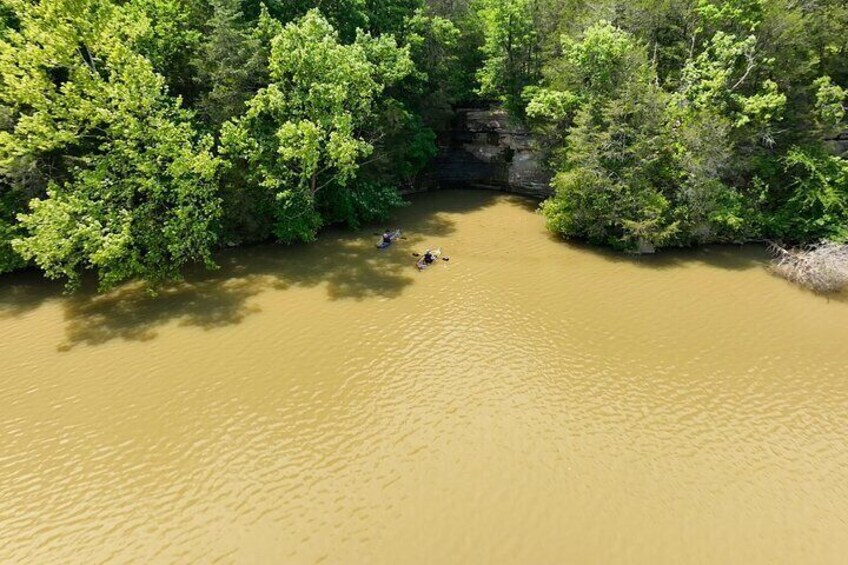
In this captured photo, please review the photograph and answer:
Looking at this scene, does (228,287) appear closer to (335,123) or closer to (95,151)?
(95,151)

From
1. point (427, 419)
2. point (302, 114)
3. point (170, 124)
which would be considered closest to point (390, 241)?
point (302, 114)

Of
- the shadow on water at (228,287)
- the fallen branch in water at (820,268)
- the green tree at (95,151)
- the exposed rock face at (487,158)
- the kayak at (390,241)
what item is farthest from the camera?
the exposed rock face at (487,158)

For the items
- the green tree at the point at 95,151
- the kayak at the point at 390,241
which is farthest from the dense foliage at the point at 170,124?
the kayak at the point at 390,241

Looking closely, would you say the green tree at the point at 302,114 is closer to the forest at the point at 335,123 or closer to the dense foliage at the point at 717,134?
the forest at the point at 335,123

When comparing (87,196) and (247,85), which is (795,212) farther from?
(87,196)

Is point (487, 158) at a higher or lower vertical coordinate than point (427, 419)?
higher

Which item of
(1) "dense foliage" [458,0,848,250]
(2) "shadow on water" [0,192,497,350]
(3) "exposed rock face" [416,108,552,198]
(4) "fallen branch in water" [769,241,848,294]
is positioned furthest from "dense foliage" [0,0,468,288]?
(4) "fallen branch in water" [769,241,848,294]
